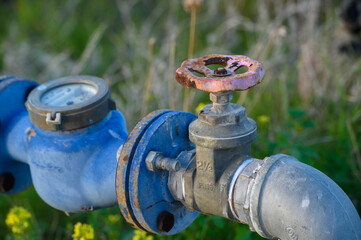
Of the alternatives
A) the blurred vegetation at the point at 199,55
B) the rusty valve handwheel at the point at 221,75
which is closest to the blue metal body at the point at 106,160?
the rusty valve handwheel at the point at 221,75

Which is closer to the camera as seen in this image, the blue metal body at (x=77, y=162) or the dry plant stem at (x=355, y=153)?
the blue metal body at (x=77, y=162)

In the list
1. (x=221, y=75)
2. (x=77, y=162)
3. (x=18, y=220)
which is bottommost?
(x=18, y=220)

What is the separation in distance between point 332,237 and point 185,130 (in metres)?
0.49

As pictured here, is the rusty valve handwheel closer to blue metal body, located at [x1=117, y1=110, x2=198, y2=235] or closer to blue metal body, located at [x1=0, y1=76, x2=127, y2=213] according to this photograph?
blue metal body, located at [x1=117, y1=110, x2=198, y2=235]

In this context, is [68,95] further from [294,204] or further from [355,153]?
[355,153]

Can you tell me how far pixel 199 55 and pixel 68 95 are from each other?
1.69 meters

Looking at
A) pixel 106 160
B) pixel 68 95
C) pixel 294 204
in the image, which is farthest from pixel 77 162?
pixel 294 204

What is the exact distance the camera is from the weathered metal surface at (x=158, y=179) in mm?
1138

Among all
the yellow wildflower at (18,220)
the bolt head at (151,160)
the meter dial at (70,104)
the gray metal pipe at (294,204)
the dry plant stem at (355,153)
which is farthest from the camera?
the dry plant stem at (355,153)

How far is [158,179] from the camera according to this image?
47.3 inches

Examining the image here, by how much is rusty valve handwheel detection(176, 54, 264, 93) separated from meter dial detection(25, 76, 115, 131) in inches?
14.2

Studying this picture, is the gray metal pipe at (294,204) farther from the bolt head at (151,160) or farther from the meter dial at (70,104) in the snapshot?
the meter dial at (70,104)

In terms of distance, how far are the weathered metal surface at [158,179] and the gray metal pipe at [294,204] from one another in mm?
249

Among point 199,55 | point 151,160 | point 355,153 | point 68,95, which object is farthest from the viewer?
point 199,55
